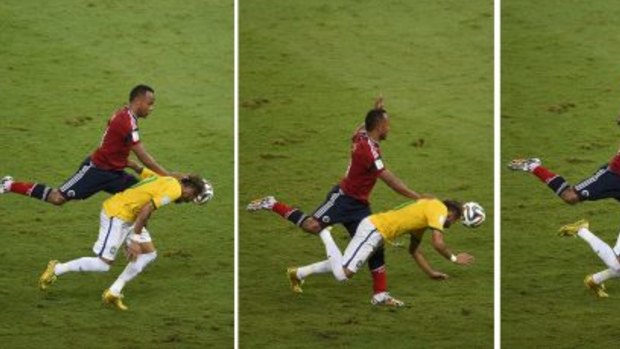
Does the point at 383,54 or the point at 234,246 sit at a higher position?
the point at 383,54

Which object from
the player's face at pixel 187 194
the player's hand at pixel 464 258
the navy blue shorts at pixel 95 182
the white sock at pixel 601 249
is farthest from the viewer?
the player's face at pixel 187 194

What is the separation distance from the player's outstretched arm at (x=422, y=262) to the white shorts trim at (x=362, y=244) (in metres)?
0.23

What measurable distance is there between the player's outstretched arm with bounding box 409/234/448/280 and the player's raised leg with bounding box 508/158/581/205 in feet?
2.50

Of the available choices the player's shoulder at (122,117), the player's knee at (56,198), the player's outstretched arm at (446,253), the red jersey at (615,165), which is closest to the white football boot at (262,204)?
the player's shoulder at (122,117)

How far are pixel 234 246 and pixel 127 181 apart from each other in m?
0.79

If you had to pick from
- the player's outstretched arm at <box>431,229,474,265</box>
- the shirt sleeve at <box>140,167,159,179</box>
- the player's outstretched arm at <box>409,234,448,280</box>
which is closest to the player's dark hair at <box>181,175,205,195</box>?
the shirt sleeve at <box>140,167,159,179</box>

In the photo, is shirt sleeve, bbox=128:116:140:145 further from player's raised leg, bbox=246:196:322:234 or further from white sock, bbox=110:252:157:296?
player's raised leg, bbox=246:196:322:234

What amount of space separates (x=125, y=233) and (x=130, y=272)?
9.7 inches

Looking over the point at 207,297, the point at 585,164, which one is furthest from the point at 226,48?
the point at 585,164

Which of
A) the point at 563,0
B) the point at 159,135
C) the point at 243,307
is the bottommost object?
the point at 243,307

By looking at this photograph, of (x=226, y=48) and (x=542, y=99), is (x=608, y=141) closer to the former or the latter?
(x=542, y=99)

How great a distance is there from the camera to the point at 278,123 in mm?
12477

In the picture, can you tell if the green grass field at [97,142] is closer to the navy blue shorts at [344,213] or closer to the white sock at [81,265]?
the white sock at [81,265]

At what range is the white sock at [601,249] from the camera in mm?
12055
